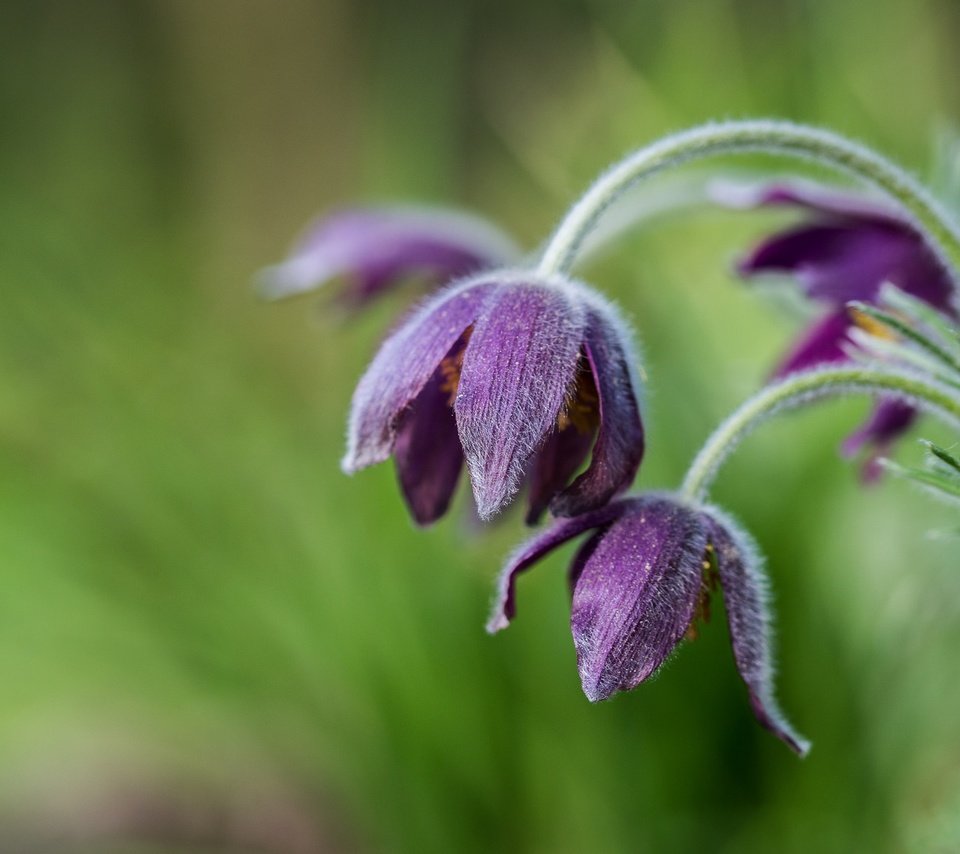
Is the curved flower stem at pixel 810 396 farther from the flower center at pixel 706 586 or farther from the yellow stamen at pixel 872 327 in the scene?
the yellow stamen at pixel 872 327

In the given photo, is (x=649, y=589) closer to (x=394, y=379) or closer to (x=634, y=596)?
(x=634, y=596)

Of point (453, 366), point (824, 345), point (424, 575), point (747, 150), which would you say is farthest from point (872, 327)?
point (424, 575)

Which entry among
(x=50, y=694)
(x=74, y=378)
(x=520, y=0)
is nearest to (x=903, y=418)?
(x=74, y=378)

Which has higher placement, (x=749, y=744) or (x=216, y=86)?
(x=216, y=86)

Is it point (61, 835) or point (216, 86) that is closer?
point (61, 835)

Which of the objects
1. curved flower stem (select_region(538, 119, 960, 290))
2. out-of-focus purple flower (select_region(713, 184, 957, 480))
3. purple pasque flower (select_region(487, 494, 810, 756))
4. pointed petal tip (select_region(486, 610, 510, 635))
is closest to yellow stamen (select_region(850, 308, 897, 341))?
out-of-focus purple flower (select_region(713, 184, 957, 480))

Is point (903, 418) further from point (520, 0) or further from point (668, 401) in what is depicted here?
point (520, 0)

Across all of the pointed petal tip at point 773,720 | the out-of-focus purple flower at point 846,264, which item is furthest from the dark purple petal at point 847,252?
the pointed petal tip at point 773,720
